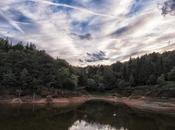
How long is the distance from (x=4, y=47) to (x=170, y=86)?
78787 millimetres

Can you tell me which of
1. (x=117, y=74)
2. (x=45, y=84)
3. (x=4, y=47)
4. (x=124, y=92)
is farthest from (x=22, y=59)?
(x=117, y=74)

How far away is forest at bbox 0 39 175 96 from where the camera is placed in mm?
109537

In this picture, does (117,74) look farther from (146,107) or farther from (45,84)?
(146,107)

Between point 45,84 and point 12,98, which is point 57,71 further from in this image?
point 12,98

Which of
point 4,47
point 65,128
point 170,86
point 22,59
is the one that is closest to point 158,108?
point 170,86

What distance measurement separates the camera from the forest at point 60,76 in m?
110

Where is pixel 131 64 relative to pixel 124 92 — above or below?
above

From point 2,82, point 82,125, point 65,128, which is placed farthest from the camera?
point 2,82

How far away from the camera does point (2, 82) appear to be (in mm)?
106375

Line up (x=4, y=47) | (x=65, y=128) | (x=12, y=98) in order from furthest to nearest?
(x=4, y=47) → (x=12, y=98) → (x=65, y=128)

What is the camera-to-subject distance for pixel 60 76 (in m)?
129

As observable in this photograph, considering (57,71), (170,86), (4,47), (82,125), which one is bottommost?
(82,125)

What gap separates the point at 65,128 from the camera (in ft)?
154

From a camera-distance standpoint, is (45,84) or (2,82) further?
(45,84)
